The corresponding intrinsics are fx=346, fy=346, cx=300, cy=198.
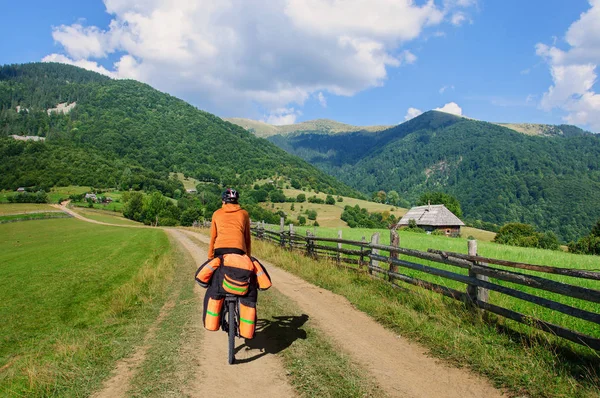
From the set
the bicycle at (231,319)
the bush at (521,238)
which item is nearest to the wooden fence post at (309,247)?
the bicycle at (231,319)

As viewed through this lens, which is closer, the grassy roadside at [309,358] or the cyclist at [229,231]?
the grassy roadside at [309,358]

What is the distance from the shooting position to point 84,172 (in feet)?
465

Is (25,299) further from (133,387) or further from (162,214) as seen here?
(162,214)

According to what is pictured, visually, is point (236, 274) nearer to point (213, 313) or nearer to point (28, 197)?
point (213, 313)

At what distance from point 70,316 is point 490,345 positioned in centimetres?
1243

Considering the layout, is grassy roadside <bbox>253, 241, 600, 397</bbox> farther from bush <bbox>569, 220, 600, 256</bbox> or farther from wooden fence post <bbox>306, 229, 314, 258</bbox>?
bush <bbox>569, 220, 600, 256</bbox>

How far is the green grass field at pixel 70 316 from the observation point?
484cm

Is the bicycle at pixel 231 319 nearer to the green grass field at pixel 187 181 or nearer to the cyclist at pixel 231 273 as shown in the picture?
the cyclist at pixel 231 273

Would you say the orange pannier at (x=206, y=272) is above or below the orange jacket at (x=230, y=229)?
below

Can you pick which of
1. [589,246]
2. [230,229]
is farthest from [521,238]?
[230,229]

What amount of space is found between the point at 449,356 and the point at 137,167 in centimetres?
18284

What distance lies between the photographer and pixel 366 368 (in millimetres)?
4824

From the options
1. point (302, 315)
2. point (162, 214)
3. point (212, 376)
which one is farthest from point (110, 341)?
point (162, 214)

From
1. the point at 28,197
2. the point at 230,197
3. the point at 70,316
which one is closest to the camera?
the point at 230,197
